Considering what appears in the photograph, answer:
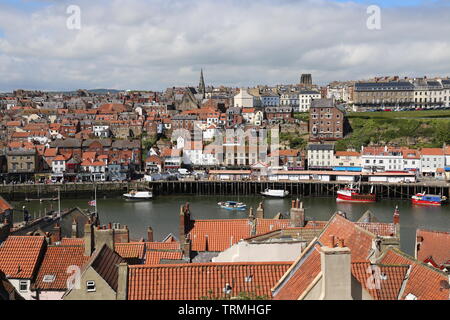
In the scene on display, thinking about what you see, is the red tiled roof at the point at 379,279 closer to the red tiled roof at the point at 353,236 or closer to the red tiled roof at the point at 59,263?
the red tiled roof at the point at 353,236

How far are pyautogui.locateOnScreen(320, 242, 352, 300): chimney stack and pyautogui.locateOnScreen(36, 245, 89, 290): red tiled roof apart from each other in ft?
23.4

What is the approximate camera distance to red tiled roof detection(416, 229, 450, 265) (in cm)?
1423

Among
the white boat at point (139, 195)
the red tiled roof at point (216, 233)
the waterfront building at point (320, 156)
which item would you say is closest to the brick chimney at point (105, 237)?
the red tiled roof at point (216, 233)

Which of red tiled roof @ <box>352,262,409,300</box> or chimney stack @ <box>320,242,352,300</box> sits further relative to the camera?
red tiled roof @ <box>352,262,409,300</box>

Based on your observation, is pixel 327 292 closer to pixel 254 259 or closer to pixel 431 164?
pixel 254 259

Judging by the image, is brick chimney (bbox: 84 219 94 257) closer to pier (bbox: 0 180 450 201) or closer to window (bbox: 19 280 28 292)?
window (bbox: 19 280 28 292)

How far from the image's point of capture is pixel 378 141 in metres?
67.8

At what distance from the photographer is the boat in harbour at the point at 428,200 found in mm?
44906

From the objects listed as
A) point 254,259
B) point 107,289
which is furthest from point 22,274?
point 254,259

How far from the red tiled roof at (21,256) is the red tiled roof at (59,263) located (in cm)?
21

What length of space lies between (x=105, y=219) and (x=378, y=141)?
135ft

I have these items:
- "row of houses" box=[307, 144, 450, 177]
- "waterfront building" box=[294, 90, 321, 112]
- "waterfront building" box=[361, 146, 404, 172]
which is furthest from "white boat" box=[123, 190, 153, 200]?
"waterfront building" box=[294, 90, 321, 112]

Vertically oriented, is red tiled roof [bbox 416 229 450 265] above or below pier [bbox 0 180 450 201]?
above

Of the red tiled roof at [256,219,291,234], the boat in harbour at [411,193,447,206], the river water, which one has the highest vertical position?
the red tiled roof at [256,219,291,234]
